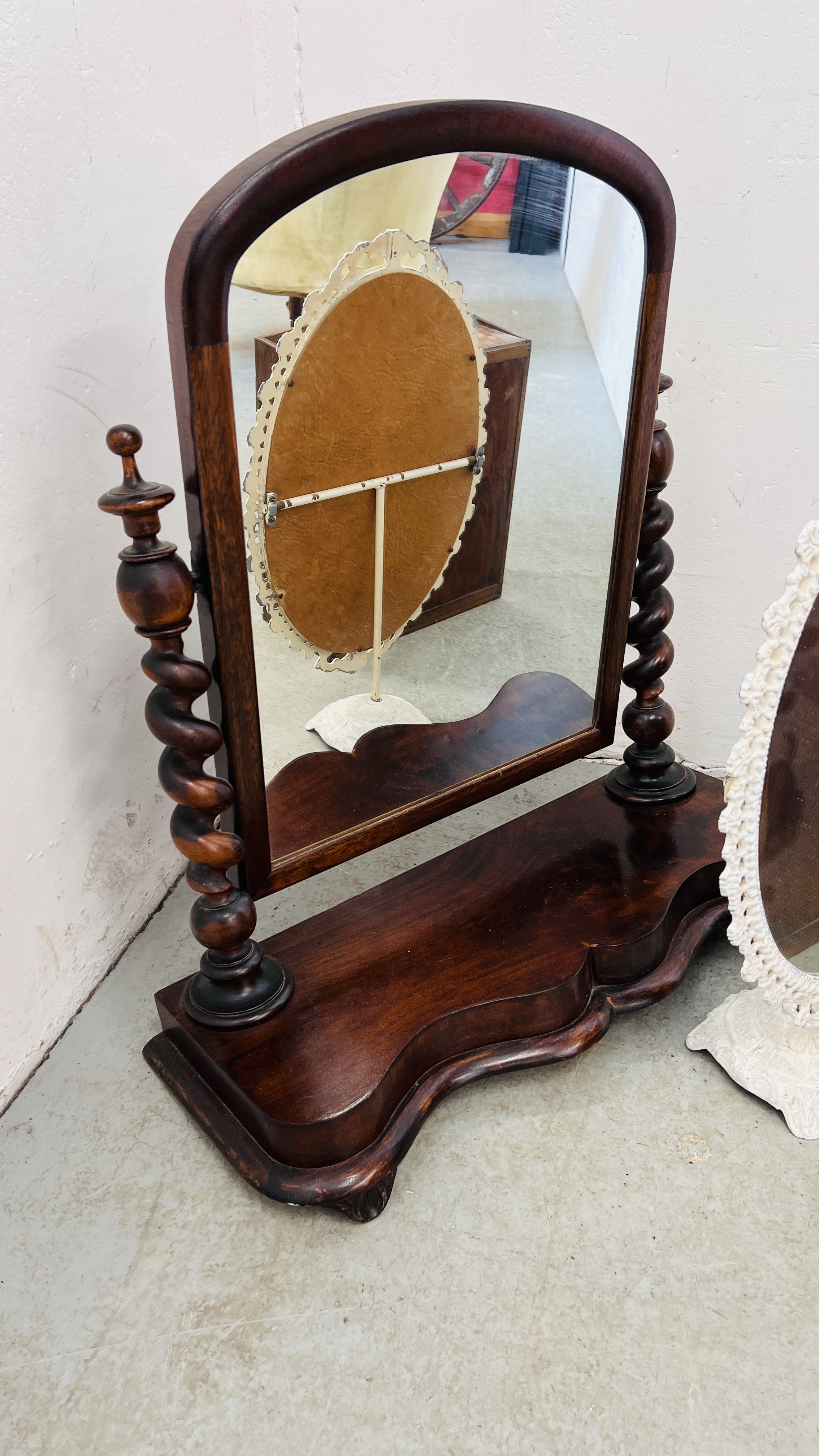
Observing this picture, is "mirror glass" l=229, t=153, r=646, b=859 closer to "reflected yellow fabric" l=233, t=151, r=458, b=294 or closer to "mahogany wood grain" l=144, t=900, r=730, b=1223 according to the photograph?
"reflected yellow fabric" l=233, t=151, r=458, b=294

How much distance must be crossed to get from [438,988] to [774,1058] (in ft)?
1.20

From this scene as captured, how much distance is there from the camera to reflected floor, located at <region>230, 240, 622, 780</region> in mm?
1070

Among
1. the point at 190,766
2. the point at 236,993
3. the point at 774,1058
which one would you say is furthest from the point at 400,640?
the point at 774,1058

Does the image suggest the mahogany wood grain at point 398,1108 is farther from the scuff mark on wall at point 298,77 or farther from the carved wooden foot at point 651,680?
the scuff mark on wall at point 298,77

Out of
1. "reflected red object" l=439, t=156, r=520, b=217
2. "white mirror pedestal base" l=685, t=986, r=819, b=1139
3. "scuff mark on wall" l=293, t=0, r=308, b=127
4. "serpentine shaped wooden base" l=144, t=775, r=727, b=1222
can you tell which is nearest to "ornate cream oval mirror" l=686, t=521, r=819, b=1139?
"white mirror pedestal base" l=685, t=986, r=819, b=1139

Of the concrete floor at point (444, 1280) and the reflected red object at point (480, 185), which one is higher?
the reflected red object at point (480, 185)

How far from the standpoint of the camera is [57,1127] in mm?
1146

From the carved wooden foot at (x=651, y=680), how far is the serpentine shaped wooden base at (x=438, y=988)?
0.03 metres

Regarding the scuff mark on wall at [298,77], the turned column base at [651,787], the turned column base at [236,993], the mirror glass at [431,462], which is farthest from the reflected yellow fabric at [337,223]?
the turned column base at [651,787]

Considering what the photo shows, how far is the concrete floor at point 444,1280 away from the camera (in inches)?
35.4

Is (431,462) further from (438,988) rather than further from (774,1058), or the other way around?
(774,1058)

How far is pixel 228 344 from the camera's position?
0.85 m

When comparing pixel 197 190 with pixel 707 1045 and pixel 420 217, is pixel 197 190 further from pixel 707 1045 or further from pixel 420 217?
pixel 707 1045

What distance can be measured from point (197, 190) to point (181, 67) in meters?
0.12
